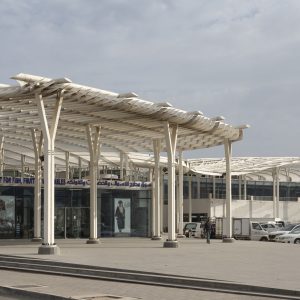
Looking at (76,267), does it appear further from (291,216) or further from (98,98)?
(291,216)

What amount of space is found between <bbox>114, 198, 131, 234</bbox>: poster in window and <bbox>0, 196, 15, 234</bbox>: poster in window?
23.9 ft

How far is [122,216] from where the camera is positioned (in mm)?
46000

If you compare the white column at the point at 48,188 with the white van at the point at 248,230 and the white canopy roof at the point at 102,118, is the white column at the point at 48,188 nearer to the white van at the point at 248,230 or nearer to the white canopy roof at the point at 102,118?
the white canopy roof at the point at 102,118

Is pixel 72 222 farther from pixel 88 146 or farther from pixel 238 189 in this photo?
pixel 238 189

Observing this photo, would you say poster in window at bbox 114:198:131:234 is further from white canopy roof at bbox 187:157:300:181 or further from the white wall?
the white wall

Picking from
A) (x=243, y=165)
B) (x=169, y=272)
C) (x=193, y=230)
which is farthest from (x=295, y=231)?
(x=169, y=272)

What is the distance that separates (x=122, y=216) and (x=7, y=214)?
26.8 ft

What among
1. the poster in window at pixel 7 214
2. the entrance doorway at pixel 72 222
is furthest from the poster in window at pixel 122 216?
the poster in window at pixel 7 214

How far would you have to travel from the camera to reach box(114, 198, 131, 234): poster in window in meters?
45.7

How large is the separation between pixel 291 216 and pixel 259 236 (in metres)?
35.5

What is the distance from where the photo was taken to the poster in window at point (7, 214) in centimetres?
4253

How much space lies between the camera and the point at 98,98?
1098 inches

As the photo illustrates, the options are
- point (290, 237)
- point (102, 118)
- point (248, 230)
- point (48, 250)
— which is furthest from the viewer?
point (248, 230)

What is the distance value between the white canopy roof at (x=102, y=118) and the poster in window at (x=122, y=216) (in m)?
4.15
